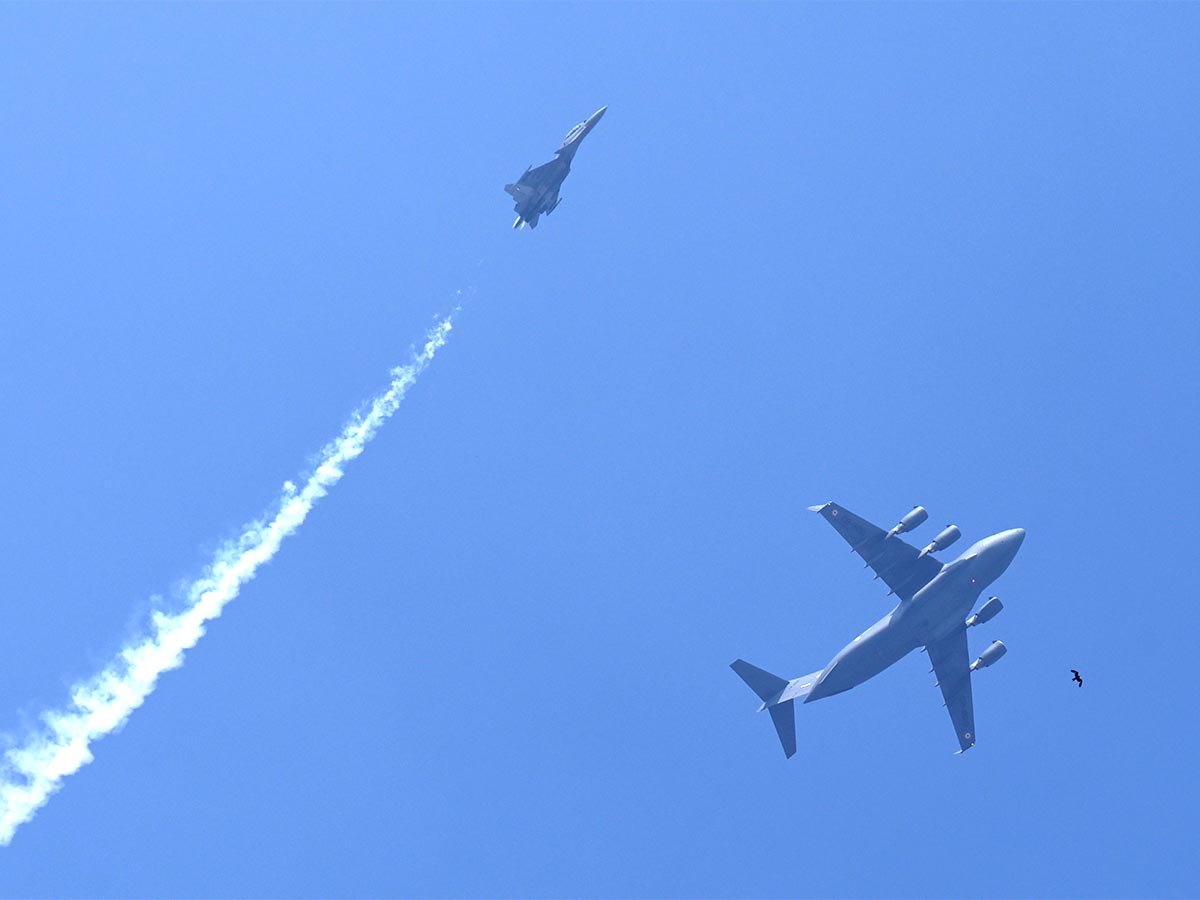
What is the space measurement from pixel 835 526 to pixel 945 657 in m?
16.8

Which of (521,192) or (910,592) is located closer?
(910,592)

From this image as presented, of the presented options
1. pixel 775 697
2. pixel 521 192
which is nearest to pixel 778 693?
pixel 775 697

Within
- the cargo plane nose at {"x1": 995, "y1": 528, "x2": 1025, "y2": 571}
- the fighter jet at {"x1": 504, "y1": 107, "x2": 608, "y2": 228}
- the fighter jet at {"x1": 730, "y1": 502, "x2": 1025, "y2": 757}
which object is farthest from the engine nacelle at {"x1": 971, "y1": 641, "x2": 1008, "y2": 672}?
the fighter jet at {"x1": 504, "y1": 107, "x2": 608, "y2": 228}

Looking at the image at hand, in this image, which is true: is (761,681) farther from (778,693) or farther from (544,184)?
(544,184)

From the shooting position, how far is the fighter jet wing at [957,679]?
8712 cm

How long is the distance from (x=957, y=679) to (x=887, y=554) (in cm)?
1525

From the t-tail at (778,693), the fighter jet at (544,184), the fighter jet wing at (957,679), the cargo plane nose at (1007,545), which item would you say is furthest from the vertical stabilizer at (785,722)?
the fighter jet at (544,184)

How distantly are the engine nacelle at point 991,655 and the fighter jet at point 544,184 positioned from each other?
179 feet

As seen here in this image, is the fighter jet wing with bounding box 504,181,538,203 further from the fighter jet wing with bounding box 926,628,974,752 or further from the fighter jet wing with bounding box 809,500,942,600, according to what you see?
the fighter jet wing with bounding box 926,628,974,752

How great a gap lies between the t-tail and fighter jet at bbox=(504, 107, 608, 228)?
146 ft

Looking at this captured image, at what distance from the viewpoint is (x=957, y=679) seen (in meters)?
88.6

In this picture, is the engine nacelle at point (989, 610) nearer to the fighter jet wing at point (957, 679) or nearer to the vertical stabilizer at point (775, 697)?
the fighter jet wing at point (957, 679)

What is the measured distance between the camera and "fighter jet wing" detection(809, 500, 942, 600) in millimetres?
81562

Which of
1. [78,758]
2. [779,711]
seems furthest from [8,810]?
[779,711]
